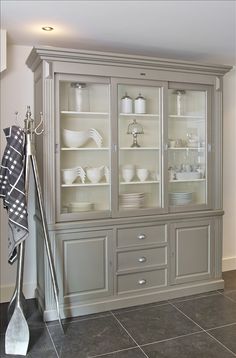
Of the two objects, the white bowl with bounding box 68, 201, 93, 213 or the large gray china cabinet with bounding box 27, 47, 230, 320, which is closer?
the large gray china cabinet with bounding box 27, 47, 230, 320

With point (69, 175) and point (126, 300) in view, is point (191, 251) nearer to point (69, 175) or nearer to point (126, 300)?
point (126, 300)

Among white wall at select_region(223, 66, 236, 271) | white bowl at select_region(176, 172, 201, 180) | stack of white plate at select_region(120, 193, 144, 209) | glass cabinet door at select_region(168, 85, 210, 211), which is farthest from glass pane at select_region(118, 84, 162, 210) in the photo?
white wall at select_region(223, 66, 236, 271)

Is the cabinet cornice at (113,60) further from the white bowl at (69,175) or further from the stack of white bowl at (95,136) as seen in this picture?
the white bowl at (69,175)

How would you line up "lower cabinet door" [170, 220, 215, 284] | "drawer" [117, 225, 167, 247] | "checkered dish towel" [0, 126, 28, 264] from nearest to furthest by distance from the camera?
"checkered dish towel" [0, 126, 28, 264], "drawer" [117, 225, 167, 247], "lower cabinet door" [170, 220, 215, 284]

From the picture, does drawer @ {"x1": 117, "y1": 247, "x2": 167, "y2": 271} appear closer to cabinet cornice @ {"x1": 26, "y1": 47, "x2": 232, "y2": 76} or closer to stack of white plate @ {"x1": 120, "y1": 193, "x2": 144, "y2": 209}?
stack of white plate @ {"x1": 120, "y1": 193, "x2": 144, "y2": 209}

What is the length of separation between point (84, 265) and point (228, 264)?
1981 millimetres

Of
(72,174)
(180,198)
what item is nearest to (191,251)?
(180,198)

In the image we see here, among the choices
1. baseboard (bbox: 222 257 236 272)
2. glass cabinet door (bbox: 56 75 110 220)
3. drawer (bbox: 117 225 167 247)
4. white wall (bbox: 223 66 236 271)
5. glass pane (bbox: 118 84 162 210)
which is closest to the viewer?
glass cabinet door (bbox: 56 75 110 220)

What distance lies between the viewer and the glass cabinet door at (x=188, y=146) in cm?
356

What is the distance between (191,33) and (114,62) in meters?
0.67

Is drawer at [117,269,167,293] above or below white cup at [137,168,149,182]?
below

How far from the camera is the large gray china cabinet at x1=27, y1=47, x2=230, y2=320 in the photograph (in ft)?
9.96

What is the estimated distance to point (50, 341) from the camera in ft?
8.80

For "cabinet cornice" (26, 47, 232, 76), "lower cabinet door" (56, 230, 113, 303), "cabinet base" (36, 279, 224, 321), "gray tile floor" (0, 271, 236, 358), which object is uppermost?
"cabinet cornice" (26, 47, 232, 76)
